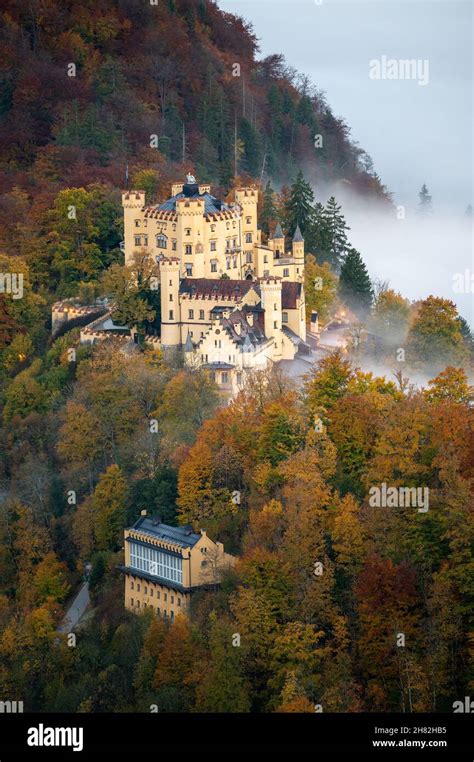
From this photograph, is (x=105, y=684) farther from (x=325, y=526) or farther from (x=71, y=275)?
(x=71, y=275)

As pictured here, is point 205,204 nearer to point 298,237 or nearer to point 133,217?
point 133,217

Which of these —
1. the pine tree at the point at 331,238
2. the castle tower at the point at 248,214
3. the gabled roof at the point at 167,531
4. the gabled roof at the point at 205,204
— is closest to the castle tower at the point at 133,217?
the gabled roof at the point at 205,204

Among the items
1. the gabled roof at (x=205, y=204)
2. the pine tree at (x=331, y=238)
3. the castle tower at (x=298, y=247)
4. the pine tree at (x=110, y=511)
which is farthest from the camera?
the pine tree at (x=331, y=238)

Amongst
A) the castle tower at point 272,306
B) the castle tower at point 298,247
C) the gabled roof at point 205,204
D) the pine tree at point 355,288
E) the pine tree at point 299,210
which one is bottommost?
the castle tower at point 272,306

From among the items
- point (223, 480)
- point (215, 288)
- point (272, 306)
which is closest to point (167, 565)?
point (223, 480)

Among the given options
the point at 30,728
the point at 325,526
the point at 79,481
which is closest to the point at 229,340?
the point at 79,481

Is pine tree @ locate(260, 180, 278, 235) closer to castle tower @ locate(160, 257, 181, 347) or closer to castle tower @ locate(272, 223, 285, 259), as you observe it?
castle tower @ locate(272, 223, 285, 259)

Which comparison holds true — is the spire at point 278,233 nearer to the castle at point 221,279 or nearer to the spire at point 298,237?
→ the castle at point 221,279

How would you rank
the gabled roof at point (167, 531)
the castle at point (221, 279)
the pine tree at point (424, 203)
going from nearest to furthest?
the gabled roof at point (167, 531), the castle at point (221, 279), the pine tree at point (424, 203)
